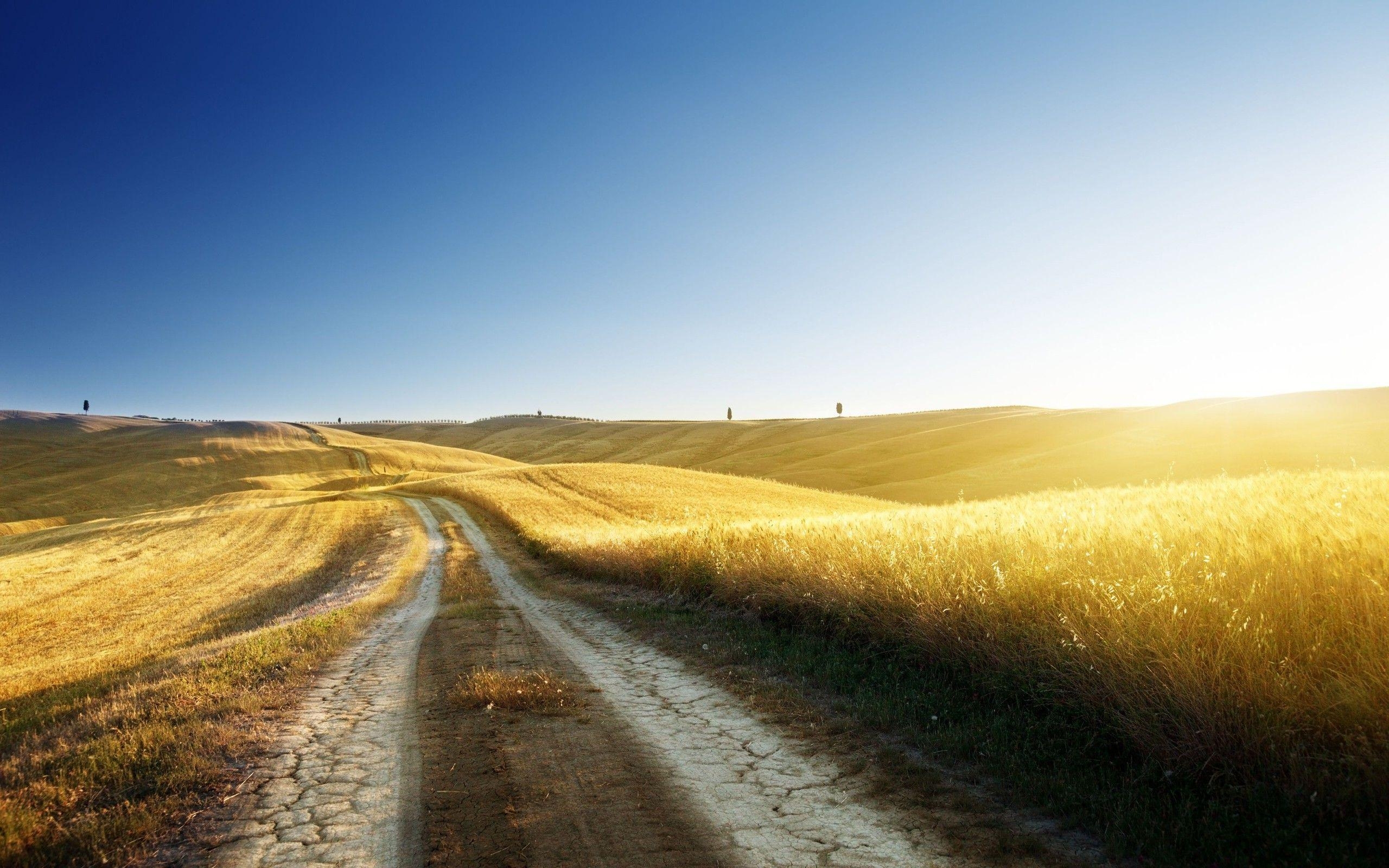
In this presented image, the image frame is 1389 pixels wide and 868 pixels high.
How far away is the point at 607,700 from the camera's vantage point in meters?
7.48

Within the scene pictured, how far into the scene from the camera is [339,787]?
5.24m

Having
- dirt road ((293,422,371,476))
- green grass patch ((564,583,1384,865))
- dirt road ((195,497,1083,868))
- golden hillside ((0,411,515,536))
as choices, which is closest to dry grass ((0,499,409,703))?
dirt road ((195,497,1083,868))

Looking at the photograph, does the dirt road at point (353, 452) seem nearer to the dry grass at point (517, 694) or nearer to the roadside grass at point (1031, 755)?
the dry grass at point (517, 694)

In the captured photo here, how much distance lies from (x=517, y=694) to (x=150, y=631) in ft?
48.3

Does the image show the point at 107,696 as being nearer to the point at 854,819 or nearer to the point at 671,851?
the point at 671,851

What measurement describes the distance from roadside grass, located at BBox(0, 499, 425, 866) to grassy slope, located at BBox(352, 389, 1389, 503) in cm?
2120

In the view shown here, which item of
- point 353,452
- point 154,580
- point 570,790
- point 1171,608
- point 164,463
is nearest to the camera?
point 570,790

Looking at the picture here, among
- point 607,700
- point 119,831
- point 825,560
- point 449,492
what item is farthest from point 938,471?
point 119,831

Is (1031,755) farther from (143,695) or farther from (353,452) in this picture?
(353,452)

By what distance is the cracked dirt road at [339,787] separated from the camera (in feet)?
14.0

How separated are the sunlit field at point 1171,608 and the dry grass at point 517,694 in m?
3.68

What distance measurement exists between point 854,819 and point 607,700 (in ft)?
11.8

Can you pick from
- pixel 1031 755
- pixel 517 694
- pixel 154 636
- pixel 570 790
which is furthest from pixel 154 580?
pixel 1031 755

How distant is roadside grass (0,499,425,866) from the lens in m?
4.55
